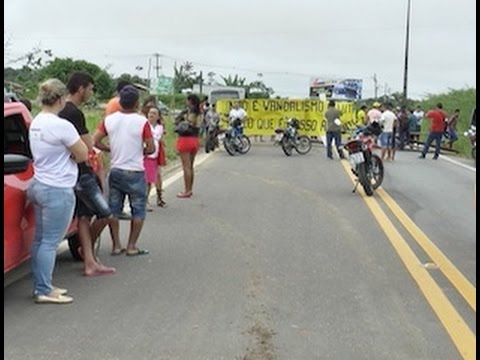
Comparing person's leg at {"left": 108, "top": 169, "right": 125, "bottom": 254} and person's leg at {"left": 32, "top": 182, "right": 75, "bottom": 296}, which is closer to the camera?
person's leg at {"left": 32, "top": 182, "right": 75, "bottom": 296}

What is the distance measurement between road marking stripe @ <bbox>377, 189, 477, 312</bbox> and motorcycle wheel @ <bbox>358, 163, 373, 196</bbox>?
1.31 m

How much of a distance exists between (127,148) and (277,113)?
23.9 meters

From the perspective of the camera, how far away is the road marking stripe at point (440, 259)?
6938mm

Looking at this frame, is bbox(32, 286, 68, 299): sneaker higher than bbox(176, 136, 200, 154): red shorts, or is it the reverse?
bbox(176, 136, 200, 154): red shorts

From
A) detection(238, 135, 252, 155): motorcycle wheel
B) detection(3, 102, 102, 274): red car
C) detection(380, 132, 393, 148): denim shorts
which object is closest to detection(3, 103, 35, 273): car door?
detection(3, 102, 102, 274): red car

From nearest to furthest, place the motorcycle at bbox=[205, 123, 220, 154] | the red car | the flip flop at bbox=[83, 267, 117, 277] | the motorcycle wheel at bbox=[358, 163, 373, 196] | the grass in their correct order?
the red car, the flip flop at bbox=[83, 267, 117, 277], the motorcycle wheel at bbox=[358, 163, 373, 196], the motorcycle at bbox=[205, 123, 220, 154], the grass

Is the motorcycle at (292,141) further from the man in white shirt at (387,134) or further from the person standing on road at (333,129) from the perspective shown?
the man in white shirt at (387,134)

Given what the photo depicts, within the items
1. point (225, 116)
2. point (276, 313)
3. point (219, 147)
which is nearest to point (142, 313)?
point (276, 313)

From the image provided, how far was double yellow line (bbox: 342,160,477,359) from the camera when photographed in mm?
5660

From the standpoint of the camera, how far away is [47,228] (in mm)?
6422

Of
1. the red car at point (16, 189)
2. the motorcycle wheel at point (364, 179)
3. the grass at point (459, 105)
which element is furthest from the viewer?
the grass at point (459, 105)

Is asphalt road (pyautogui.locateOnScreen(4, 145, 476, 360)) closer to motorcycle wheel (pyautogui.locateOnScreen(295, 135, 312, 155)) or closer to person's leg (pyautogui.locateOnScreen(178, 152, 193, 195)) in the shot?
person's leg (pyautogui.locateOnScreen(178, 152, 193, 195))

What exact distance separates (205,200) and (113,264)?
5257 millimetres

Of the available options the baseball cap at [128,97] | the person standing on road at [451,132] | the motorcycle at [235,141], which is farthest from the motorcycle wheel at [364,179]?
the person standing on road at [451,132]
